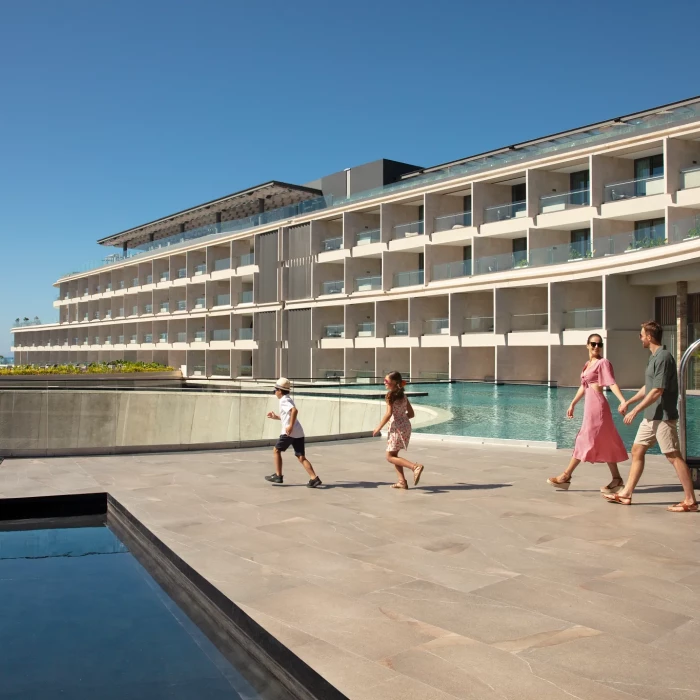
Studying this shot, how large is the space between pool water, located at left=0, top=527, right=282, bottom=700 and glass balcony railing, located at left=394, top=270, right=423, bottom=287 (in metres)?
36.5

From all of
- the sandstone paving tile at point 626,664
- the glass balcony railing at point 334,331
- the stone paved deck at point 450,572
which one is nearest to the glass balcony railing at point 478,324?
the glass balcony railing at point 334,331

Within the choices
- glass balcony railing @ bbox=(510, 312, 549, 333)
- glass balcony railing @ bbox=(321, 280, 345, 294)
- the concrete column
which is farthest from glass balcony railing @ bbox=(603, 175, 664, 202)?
glass balcony railing @ bbox=(321, 280, 345, 294)

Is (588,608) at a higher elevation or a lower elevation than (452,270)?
lower

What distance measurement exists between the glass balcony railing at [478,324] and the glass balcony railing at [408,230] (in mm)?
6364

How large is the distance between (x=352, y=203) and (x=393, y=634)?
43.0 meters

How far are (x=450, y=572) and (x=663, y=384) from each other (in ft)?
11.2

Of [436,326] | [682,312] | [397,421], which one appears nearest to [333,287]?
[436,326]

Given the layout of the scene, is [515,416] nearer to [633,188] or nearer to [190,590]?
[190,590]

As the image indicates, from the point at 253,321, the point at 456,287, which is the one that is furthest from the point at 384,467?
the point at 253,321

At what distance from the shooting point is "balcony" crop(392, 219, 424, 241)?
42656 millimetres

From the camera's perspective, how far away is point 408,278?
4325 centimetres

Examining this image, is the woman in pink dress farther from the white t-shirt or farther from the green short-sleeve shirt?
the white t-shirt

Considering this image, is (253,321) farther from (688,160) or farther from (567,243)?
(688,160)

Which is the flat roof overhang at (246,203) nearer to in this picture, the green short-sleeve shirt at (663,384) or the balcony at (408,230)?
the balcony at (408,230)
